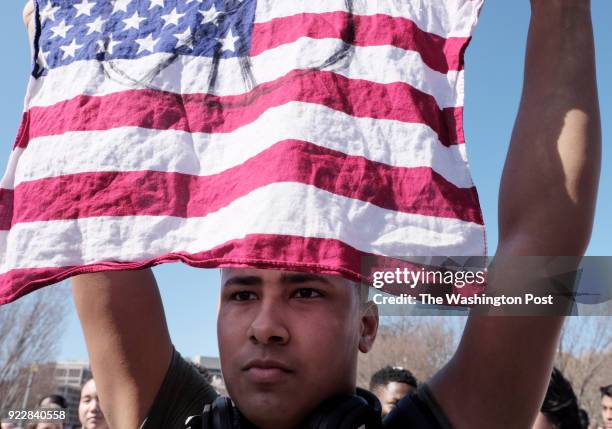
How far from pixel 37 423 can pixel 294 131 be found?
534 cm

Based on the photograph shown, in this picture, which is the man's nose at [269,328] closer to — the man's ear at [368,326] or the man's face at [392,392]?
the man's ear at [368,326]

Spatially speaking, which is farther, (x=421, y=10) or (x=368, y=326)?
(x=421, y=10)

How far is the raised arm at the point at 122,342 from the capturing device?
193 centimetres

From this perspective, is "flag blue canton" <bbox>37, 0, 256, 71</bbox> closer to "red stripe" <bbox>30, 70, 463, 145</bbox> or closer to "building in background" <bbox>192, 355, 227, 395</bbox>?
"red stripe" <bbox>30, 70, 463, 145</bbox>

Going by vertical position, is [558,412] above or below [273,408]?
below

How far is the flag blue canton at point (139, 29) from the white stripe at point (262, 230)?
0.59 metres

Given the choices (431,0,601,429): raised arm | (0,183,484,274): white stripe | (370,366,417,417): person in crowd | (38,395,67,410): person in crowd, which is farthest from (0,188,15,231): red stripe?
(38,395,67,410): person in crowd

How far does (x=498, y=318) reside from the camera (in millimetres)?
1460

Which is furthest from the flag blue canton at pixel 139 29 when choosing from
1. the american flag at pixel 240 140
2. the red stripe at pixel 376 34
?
the red stripe at pixel 376 34

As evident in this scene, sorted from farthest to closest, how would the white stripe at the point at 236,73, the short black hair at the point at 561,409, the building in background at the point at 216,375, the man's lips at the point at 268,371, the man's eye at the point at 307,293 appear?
1. the building in background at the point at 216,375
2. the short black hair at the point at 561,409
3. the white stripe at the point at 236,73
4. the man's eye at the point at 307,293
5. the man's lips at the point at 268,371

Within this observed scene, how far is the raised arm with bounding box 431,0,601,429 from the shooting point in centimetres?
144

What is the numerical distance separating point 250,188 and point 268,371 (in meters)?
0.49

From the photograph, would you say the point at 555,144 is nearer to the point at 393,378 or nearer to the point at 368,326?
the point at 368,326

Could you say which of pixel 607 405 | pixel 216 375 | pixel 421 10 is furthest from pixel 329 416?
pixel 216 375
